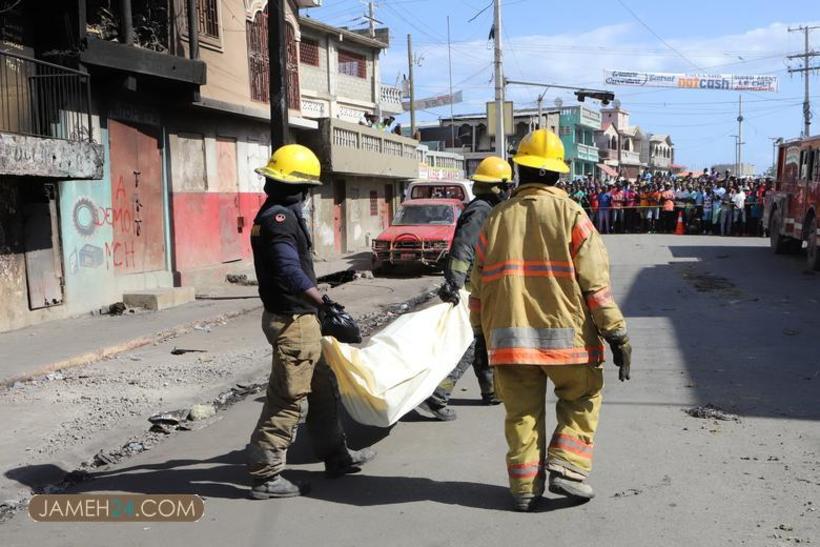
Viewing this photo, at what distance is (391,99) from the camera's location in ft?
151

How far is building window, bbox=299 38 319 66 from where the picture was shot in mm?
34156

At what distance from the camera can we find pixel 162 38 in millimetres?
14164

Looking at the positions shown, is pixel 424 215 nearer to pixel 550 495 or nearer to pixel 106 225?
pixel 106 225

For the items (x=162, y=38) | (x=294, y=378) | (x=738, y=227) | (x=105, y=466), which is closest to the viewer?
(x=294, y=378)

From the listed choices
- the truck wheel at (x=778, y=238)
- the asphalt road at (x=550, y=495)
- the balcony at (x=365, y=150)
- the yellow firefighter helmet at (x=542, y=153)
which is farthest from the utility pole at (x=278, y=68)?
the truck wheel at (x=778, y=238)

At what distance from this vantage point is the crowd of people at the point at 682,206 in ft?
86.6

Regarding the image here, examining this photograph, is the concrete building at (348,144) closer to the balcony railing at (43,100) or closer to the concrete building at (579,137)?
the balcony railing at (43,100)

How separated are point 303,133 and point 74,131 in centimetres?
1020

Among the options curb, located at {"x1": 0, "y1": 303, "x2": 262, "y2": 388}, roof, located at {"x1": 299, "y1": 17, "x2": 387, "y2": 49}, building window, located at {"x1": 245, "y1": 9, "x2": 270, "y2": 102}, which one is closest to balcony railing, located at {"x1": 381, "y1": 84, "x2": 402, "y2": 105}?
roof, located at {"x1": 299, "y1": 17, "x2": 387, "y2": 49}

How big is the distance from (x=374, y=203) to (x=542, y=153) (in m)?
23.1

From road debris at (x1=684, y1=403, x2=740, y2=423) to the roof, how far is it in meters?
29.6

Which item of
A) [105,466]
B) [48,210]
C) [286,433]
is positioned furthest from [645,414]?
[48,210]

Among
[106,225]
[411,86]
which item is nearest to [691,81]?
[411,86]

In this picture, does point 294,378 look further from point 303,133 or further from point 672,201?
point 672,201
